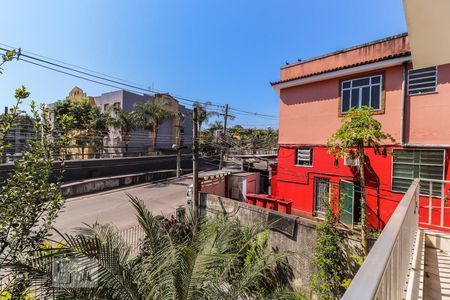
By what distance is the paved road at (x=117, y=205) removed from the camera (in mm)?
12312

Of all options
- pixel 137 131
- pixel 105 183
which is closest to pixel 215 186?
pixel 105 183

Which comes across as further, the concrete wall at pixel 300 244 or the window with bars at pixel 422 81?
the window with bars at pixel 422 81

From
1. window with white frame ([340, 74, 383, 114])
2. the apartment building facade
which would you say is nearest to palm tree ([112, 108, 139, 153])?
the apartment building facade

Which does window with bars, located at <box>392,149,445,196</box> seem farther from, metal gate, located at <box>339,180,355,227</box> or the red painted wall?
metal gate, located at <box>339,180,355,227</box>

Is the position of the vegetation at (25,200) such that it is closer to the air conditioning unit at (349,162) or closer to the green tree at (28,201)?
the green tree at (28,201)

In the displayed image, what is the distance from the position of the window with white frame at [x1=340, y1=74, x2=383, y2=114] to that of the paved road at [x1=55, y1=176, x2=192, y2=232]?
11035 mm

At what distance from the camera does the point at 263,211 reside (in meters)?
8.76

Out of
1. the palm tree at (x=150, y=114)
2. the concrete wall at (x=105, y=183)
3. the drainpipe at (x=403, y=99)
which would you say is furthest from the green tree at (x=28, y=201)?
the palm tree at (x=150, y=114)

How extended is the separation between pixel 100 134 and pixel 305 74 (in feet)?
79.9

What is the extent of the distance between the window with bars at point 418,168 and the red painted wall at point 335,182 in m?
0.19

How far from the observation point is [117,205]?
15.3 metres

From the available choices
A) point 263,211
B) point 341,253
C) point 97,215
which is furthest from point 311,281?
point 97,215

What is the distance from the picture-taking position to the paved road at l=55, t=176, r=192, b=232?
12.3 meters

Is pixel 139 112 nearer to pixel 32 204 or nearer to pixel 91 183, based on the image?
pixel 91 183
